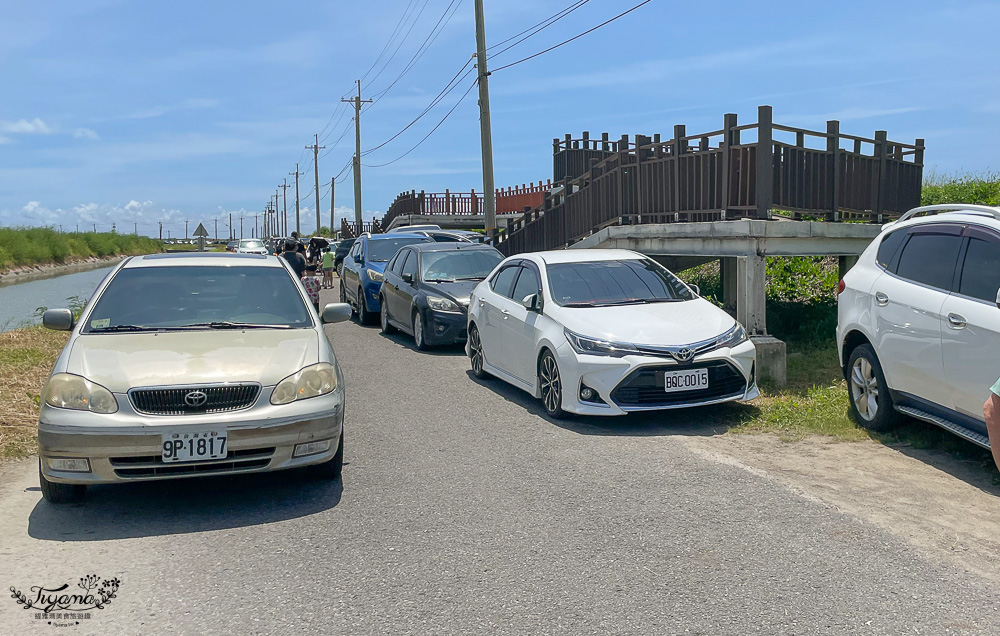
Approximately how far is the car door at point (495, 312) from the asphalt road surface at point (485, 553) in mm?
2764

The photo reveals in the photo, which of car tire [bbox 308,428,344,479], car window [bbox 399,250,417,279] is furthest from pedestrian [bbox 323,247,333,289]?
car tire [bbox 308,428,344,479]

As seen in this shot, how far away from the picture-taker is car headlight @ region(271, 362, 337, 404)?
5441mm

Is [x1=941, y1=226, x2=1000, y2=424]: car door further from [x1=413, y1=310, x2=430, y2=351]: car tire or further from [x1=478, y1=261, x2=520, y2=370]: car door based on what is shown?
[x1=413, y1=310, x2=430, y2=351]: car tire

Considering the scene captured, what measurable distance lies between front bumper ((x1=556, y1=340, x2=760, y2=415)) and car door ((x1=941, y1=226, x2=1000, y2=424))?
1982mm

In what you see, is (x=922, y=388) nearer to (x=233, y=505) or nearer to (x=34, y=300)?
(x=233, y=505)

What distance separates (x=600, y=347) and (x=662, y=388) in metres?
0.63

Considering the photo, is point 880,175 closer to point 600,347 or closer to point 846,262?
point 846,262

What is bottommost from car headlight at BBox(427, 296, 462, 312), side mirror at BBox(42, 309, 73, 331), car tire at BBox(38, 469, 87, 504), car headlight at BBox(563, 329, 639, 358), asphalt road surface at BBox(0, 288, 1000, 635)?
asphalt road surface at BBox(0, 288, 1000, 635)

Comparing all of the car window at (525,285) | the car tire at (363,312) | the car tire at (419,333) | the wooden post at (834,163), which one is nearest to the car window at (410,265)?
the car tire at (419,333)

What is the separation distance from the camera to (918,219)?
712cm

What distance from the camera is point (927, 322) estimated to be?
638cm

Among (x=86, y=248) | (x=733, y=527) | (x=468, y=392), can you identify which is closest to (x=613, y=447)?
(x=733, y=527)

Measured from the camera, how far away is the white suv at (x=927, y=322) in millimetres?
5914

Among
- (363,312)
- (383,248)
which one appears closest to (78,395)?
(363,312)
